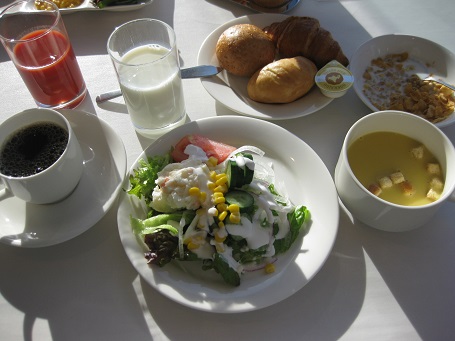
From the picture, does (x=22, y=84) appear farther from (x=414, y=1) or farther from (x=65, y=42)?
(x=414, y=1)

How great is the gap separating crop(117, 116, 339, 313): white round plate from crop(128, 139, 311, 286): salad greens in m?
0.02

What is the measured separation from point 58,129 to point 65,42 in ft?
1.08

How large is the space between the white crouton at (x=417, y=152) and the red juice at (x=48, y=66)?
1.01 metres

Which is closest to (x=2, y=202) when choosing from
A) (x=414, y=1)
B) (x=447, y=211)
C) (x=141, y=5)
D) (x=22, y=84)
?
(x=22, y=84)

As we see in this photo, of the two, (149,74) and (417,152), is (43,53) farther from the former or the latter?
(417,152)

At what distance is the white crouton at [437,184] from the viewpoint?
3.13 feet

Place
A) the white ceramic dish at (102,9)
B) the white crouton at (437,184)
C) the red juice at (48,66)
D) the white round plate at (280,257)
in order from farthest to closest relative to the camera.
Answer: the white ceramic dish at (102,9) → the red juice at (48,66) → the white crouton at (437,184) → the white round plate at (280,257)

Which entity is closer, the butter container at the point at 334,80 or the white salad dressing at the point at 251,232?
the white salad dressing at the point at 251,232

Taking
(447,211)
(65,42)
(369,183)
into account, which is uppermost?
(65,42)

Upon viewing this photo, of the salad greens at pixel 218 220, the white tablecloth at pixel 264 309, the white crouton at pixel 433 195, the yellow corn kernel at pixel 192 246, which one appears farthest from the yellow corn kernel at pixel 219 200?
the white crouton at pixel 433 195

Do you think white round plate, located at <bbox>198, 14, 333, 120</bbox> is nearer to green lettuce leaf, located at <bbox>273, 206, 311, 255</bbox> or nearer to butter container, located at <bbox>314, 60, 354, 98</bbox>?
butter container, located at <bbox>314, 60, 354, 98</bbox>

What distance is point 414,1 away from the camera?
1597 mm

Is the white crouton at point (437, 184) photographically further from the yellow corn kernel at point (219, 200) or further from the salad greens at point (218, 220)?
the yellow corn kernel at point (219, 200)

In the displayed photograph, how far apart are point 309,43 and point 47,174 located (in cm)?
87
